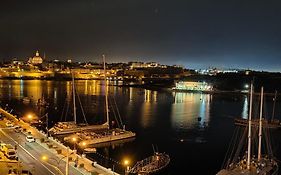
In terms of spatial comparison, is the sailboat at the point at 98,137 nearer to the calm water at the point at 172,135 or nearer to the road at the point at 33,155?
the calm water at the point at 172,135

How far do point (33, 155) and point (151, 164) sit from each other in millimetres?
6098

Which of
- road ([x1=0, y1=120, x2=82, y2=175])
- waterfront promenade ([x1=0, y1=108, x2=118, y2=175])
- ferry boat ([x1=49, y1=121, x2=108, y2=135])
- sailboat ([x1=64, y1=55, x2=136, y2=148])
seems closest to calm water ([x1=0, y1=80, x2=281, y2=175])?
sailboat ([x1=64, y1=55, x2=136, y2=148])

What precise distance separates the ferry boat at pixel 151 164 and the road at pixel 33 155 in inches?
153

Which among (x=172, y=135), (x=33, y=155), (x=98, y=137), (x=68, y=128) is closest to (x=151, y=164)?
(x=33, y=155)

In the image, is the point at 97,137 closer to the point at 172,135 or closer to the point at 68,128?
the point at 68,128

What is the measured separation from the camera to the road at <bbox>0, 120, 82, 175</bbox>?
1374cm

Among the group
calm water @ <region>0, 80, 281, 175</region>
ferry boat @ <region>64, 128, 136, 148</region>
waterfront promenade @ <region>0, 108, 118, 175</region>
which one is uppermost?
waterfront promenade @ <region>0, 108, 118, 175</region>

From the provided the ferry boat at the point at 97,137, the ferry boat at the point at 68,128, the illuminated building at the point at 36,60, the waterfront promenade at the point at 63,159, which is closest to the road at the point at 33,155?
the waterfront promenade at the point at 63,159

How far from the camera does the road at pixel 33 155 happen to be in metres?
13.7

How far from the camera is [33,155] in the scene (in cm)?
1605

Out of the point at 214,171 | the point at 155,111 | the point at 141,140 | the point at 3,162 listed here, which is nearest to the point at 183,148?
the point at 141,140

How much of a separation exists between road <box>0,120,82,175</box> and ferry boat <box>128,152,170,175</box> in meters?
3.88

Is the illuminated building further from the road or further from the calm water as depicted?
the road

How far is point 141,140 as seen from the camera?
26.5 metres
